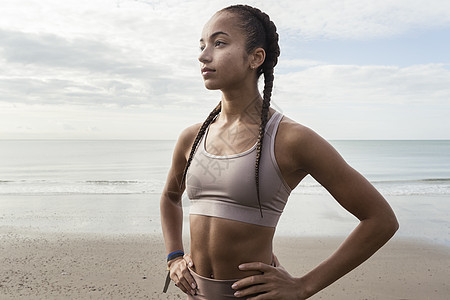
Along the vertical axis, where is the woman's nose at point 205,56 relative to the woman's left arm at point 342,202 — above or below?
above

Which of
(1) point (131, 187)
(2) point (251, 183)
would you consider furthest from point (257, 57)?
(1) point (131, 187)

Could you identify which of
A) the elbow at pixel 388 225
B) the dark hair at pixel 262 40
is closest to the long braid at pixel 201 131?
the dark hair at pixel 262 40

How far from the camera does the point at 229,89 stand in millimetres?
1900

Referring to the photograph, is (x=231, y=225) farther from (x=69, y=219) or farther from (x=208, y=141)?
(x=69, y=219)

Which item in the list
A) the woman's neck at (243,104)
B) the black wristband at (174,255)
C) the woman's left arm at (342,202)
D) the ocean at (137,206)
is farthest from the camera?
the ocean at (137,206)

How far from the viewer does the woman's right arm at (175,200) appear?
7.14 feet

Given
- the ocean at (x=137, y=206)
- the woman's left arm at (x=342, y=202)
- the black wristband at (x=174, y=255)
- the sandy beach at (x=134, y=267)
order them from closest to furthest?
the woman's left arm at (x=342, y=202)
the black wristband at (x=174, y=255)
the sandy beach at (x=134, y=267)
the ocean at (x=137, y=206)

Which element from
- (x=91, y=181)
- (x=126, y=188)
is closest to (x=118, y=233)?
(x=126, y=188)

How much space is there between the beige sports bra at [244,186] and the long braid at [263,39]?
0.19ft

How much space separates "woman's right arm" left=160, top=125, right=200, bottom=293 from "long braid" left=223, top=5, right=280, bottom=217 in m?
0.46

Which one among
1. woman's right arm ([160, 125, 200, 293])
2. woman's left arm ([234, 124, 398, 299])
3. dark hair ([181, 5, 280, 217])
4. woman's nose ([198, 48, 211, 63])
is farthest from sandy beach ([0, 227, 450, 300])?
woman's nose ([198, 48, 211, 63])

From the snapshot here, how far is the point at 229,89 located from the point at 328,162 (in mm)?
544

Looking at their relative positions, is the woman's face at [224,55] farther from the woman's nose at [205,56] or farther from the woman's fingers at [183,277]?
the woman's fingers at [183,277]

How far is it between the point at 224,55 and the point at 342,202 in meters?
0.78
